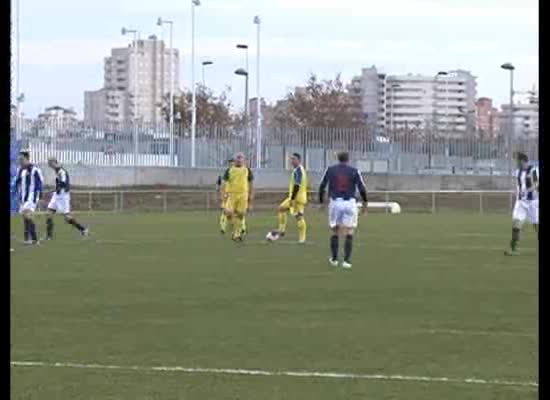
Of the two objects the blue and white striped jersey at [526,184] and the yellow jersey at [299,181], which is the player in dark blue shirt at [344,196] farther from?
the yellow jersey at [299,181]

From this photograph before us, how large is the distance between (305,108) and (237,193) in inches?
Result: 3232

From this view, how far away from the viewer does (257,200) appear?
55812mm

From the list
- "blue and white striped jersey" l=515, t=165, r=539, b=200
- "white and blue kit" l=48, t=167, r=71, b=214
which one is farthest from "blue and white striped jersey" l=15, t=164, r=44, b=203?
"blue and white striped jersey" l=515, t=165, r=539, b=200

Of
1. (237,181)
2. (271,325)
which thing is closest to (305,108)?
(237,181)

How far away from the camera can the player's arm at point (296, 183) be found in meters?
27.4

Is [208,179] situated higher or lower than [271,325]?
higher

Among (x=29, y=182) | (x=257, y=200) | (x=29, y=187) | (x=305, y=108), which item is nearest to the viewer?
(x=29, y=187)

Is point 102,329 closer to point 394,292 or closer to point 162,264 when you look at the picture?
point 394,292

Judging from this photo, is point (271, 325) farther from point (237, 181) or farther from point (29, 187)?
point (237, 181)

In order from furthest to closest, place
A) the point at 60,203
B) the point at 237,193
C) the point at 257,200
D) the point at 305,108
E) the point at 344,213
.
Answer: the point at 305,108 < the point at 257,200 < the point at 60,203 < the point at 237,193 < the point at 344,213

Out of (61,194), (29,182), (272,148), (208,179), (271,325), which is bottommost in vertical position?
(271,325)

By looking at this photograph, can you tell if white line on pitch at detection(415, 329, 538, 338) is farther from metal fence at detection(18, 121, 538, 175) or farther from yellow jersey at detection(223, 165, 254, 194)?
metal fence at detection(18, 121, 538, 175)

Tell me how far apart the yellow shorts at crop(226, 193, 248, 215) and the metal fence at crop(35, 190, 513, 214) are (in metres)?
23.5
